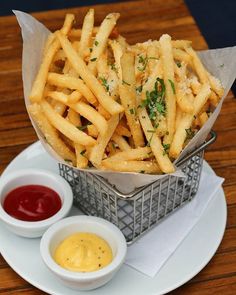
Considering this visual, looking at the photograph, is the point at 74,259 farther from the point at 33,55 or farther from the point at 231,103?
the point at 231,103

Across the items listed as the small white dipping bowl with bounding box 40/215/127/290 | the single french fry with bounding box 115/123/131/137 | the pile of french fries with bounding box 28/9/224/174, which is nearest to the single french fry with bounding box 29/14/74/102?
the pile of french fries with bounding box 28/9/224/174

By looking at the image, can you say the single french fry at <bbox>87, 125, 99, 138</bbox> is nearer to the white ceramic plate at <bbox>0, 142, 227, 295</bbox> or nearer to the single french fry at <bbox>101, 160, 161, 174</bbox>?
the single french fry at <bbox>101, 160, 161, 174</bbox>

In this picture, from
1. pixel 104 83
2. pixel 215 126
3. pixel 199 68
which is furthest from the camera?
pixel 215 126

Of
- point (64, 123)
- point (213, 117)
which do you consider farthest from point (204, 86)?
point (64, 123)

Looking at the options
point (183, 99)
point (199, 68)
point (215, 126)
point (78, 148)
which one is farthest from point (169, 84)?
point (215, 126)

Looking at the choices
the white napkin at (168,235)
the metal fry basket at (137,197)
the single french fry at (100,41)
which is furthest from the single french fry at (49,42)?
the white napkin at (168,235)

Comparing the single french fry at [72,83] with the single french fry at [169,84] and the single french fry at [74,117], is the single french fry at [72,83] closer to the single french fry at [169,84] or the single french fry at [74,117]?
the single french fry at [74,117]

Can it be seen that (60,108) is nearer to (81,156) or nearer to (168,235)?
(81,156)
